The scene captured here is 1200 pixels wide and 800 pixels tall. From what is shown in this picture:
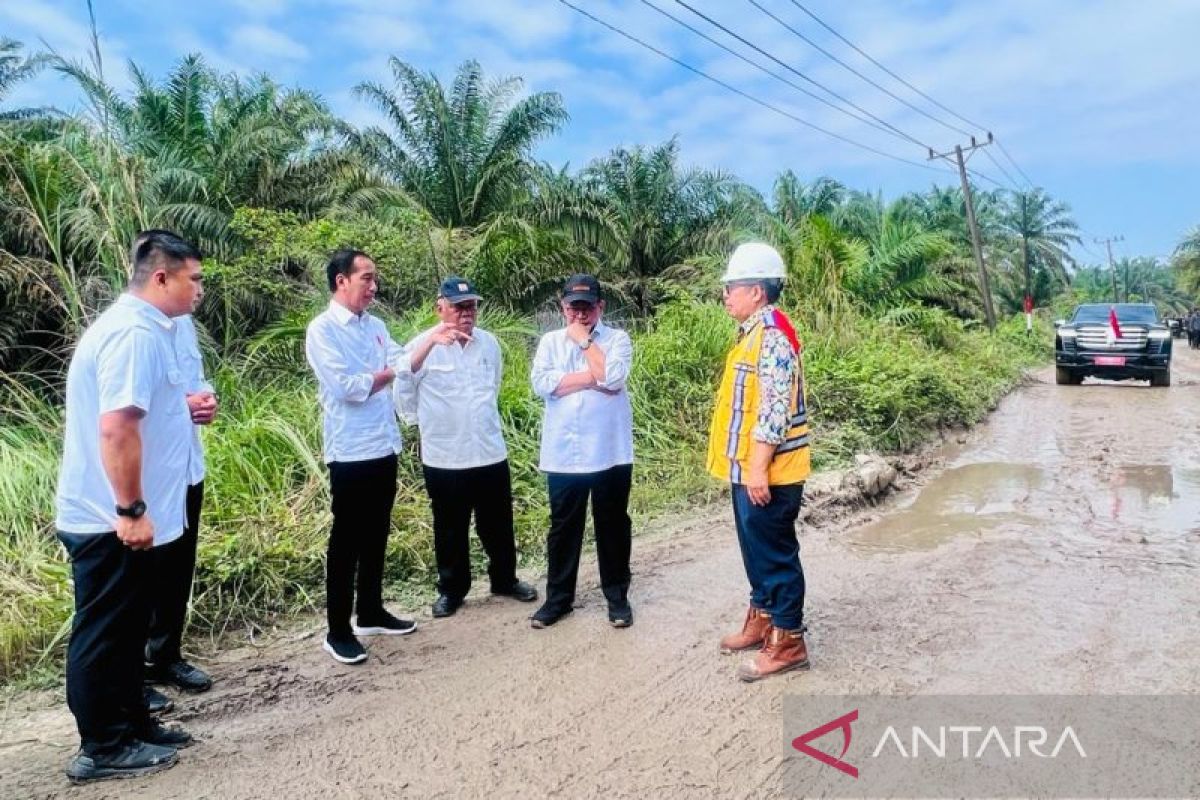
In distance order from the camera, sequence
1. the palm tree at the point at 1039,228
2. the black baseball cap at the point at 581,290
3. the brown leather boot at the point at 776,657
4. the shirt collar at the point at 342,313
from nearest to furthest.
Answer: the brown leather boot at the point at 776,657
the shirt collar at the point at 342,313
the black baseball cap at the point at 581,290
the palm tree at the point at 1039,228

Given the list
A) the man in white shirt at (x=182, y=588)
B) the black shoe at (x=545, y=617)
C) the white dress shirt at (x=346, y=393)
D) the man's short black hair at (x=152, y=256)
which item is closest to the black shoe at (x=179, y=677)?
the man in white shirt at (x=182, y=588)

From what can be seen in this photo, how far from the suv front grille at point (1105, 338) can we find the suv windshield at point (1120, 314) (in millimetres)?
238

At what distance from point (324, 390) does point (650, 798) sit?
7.64 ft

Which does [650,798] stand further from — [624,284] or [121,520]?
[624,284]

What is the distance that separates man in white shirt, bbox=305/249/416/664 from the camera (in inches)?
149

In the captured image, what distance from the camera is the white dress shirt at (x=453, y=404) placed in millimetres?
4305

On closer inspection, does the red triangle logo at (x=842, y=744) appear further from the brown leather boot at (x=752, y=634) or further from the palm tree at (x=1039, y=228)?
the palm tree at (x=1039, y=228)

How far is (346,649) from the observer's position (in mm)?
3777

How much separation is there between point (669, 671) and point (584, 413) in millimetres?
1298

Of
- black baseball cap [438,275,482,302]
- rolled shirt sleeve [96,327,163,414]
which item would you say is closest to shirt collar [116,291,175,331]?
rolled shirt sleeve [96,327,163,414]

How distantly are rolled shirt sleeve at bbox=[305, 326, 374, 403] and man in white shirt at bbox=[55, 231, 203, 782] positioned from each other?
854 millimetres

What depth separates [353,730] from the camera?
3.12m

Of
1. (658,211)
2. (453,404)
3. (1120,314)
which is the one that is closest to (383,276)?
(453,404)

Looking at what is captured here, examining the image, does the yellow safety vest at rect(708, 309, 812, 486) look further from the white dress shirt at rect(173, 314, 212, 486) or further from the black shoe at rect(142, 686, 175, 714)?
the black shoe at rect(142, 686, 175, 714)
